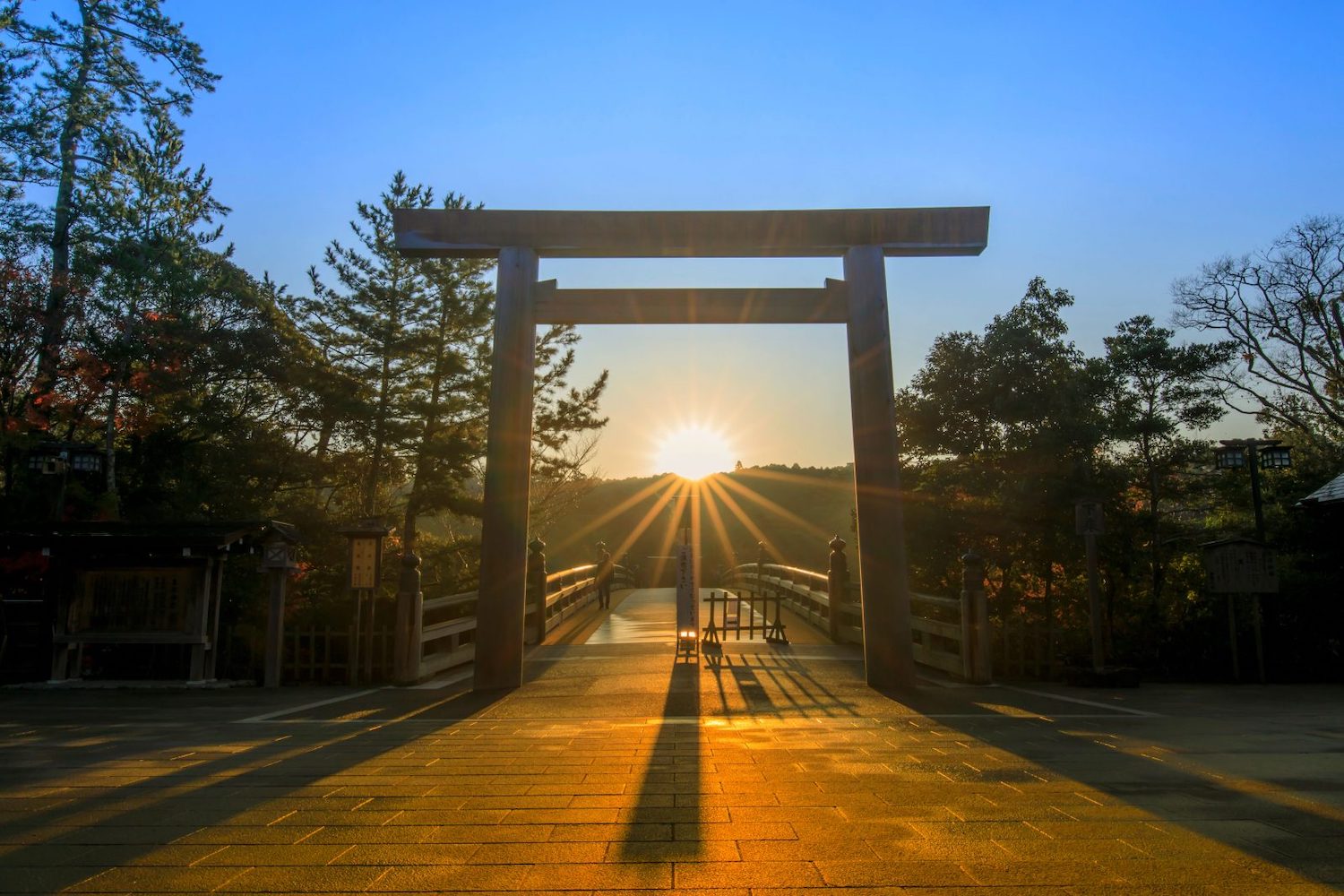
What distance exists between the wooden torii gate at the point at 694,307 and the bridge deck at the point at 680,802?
187 cm

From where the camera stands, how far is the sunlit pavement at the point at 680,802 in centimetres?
277

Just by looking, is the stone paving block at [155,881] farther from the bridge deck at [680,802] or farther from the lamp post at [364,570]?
the lamp post at [364,570]

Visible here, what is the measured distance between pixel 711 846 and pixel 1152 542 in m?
16.7

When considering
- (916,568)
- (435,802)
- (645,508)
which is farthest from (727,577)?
(435,802)

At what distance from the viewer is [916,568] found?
16.3 meters

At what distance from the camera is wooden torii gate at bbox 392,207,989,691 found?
8.99m

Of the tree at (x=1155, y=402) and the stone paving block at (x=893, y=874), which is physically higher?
the tree at (x=1155, y=402)

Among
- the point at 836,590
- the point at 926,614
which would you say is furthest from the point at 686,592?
the point at 926,614

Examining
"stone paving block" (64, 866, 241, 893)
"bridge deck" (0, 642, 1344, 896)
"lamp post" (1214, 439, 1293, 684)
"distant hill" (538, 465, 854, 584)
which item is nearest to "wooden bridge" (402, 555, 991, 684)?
"bridge deck" (0, 642, 1344, 896)

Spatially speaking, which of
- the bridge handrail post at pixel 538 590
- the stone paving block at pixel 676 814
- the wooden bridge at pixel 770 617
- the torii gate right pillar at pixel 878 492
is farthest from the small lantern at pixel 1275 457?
the stone paving block at pixel 676 814

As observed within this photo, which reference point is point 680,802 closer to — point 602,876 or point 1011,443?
point 602,876

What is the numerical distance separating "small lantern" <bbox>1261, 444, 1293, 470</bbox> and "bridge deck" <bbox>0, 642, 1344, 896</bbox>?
8.36 m

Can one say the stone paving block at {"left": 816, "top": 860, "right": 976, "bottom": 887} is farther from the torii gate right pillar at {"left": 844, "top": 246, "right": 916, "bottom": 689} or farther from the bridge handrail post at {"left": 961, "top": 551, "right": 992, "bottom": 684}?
the bridge handrail post at {"left": 961, "top": 551, "right": 992, "bottom": 684}

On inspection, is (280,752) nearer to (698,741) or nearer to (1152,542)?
(698,741)
